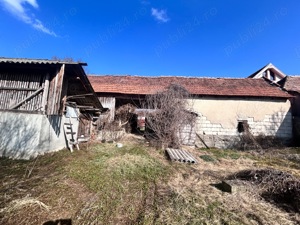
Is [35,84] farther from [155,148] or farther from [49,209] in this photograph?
[155,148]

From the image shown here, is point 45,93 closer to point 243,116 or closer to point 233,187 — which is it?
point 233,187

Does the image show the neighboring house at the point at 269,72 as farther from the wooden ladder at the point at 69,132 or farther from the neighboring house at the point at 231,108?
the wooden ladder at the point at 69,132

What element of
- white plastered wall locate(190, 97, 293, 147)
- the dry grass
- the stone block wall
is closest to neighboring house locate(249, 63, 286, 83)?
white plastered wall locate(190, 97, 293, 147)

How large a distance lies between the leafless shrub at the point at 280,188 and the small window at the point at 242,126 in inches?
349

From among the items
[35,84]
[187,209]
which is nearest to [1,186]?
[35,84]

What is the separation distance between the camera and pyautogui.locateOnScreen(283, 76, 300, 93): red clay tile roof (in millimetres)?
15148

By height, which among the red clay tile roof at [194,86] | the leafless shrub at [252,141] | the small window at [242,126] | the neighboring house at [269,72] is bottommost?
the leafless shrub at [252,141]

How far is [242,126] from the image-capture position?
12734 mm

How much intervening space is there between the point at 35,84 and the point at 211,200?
6820 millimetres

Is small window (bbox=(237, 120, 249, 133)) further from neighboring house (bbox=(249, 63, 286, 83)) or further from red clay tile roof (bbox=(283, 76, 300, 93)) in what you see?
neighboring house (bbox=(249, 63, 286, 83))

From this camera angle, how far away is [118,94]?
13484 mm

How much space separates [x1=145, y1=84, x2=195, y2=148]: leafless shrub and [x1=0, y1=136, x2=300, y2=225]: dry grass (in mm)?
3637

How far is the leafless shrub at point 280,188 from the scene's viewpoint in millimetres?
3699

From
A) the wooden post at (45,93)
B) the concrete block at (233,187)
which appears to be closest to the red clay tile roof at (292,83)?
the concrete block at (233,187)
